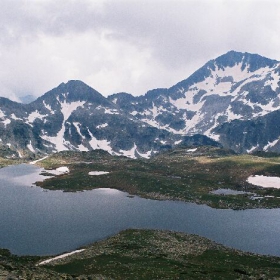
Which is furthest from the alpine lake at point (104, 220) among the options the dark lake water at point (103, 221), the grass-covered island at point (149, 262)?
the grass-covered island at point (149, 262)

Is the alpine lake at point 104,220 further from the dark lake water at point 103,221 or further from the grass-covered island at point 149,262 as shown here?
the grass-covered island at point 149,262

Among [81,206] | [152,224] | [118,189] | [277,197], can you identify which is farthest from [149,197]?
[277,197]

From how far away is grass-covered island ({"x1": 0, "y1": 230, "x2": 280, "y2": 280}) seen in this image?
56.8 metres

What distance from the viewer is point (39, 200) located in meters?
149

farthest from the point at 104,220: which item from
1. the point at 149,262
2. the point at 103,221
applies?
the point at 149,262

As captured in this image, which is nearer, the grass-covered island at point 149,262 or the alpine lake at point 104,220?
the grass-covered island at point 149,262

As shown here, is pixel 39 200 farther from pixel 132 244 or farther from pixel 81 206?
pixel 132 244

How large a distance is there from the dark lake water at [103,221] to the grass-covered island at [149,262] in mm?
8327

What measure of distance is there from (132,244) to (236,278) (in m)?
34.1

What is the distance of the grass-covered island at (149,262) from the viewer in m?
56.8

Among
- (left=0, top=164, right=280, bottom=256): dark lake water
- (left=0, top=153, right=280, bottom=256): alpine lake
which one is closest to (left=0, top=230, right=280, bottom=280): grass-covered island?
(left=0, top=153, right=280, bottom=256): alpine lake

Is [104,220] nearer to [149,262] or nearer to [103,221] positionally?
[103,221]

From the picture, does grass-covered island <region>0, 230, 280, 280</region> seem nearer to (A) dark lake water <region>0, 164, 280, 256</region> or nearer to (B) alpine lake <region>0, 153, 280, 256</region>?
(B) alpine lake <region>0, 153, 280, 256</region>

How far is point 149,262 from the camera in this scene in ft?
227
